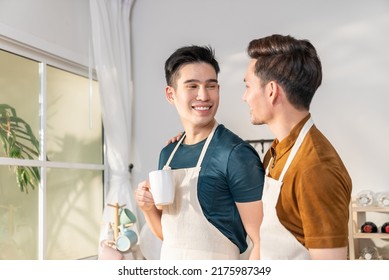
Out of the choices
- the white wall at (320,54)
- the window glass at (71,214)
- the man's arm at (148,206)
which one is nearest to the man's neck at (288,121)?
the man's arm at (148,206)

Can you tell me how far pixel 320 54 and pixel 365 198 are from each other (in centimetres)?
35

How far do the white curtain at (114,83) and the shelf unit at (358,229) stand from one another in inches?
23.8

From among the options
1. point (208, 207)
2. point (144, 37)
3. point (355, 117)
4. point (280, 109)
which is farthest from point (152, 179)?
point (144, 37)

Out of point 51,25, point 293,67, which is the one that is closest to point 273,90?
point 293,67

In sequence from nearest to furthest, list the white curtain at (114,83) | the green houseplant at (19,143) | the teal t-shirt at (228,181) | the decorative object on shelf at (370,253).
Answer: the teal t-shirt at (228,181) < the decorative object on shelf at (370,253) < the green houseplant at (19,143) < the white curtain at (114,83)

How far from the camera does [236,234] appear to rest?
0.78 metres

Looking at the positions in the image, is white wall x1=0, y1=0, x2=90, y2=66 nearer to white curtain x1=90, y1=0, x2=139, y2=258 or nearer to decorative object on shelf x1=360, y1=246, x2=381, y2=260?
white curtain x1=90, y1=0, x2=139, y2=258

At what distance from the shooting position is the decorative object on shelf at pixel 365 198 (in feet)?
3.81

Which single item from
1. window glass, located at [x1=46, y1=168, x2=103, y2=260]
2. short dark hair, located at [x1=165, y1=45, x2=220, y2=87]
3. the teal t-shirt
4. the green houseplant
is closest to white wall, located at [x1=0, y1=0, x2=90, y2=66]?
the green houseplant

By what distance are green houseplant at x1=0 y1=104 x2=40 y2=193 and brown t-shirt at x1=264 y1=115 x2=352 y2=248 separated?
0.93 m

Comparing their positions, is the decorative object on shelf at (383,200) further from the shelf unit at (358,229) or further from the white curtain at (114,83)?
the white curtain at (114,83)

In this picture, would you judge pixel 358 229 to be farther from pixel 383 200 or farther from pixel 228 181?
pixel 228 181

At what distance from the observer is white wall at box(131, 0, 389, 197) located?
3.78 ft

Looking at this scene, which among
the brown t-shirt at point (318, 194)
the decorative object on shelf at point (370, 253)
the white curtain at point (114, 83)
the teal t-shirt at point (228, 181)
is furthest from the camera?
the white curtain at point (114, 83)
